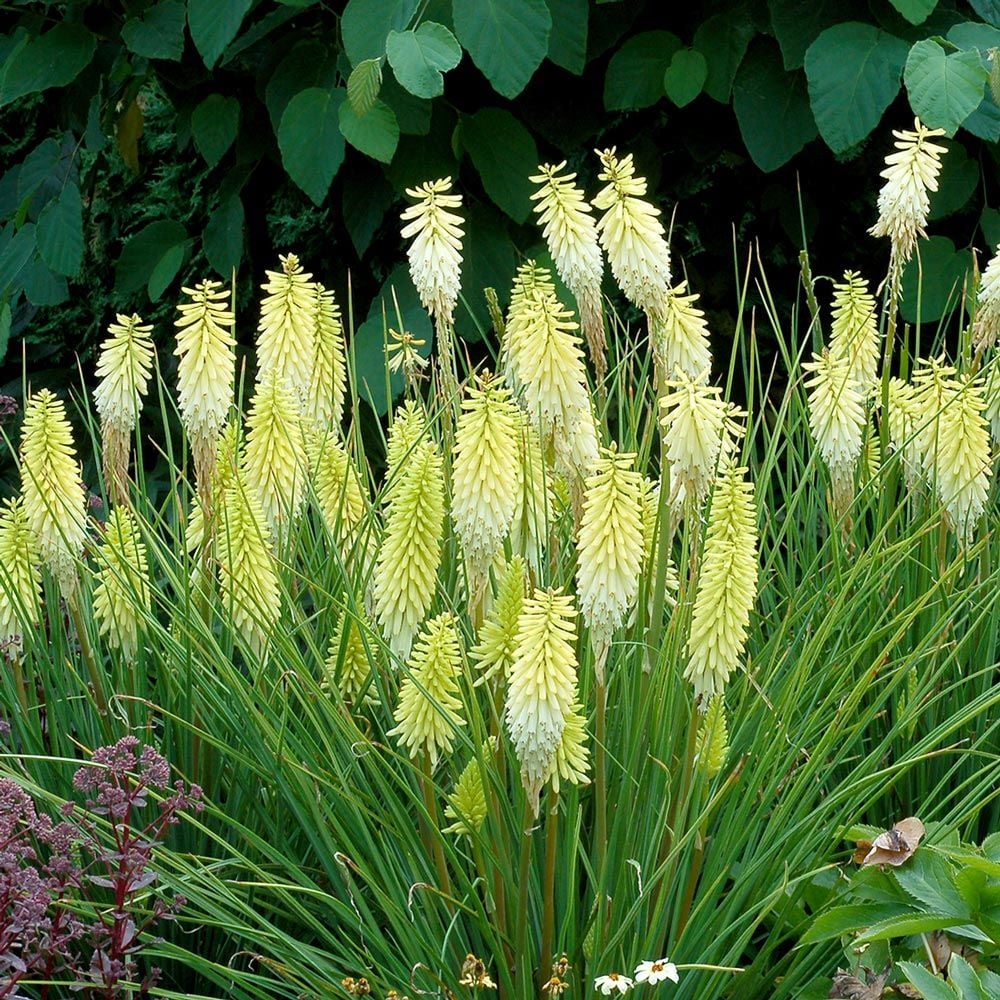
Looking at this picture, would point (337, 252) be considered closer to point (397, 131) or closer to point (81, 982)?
point (397, 131)

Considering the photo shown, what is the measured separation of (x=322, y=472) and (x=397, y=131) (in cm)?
133

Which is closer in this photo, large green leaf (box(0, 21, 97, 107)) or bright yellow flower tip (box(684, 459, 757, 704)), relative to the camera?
bright yellow flower tip (box(684, 459, 757, 704))

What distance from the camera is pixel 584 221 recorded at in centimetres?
238

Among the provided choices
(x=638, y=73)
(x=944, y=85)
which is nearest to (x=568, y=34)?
(x=638, y=73)

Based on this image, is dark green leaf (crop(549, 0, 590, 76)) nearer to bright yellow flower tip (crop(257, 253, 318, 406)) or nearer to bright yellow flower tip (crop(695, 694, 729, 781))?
bright yellow flower tip (crop(257, 253, 318, 406))

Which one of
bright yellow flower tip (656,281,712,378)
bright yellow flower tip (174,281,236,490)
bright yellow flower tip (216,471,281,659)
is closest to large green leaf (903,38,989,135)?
bright yellow flower tip (656,281,712,378)

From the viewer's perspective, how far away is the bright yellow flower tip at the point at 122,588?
8.30 ft

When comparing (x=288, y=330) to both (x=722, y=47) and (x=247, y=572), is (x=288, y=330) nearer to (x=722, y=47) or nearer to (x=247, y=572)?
(x=247, y=572)

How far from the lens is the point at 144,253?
4.73 metres

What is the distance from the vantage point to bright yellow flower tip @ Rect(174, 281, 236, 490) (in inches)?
97.8

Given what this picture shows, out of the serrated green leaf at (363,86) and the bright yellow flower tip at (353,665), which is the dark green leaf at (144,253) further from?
the bright yellow flower tip at (353,665)

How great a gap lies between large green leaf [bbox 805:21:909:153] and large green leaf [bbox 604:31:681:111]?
533mm

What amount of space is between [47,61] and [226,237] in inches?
28.5

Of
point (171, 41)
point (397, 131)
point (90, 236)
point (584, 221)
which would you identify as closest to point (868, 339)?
point (584, 221)
